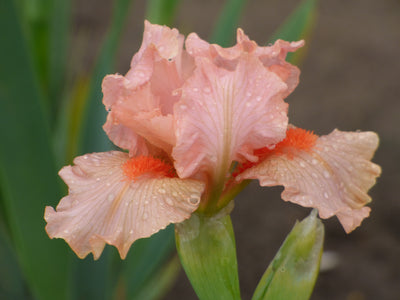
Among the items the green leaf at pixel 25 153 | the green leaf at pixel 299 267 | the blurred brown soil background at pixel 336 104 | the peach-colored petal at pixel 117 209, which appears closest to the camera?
the peach-colored petal at pixel 117 209

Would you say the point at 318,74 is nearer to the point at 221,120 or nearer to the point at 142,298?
the point at 142,298

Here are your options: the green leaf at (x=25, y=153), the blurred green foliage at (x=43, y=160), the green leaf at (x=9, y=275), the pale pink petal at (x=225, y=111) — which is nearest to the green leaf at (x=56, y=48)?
the blurred green foliage at (x=43, y=160)

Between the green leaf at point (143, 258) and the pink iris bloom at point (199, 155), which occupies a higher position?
the pink iris bloom at point (199, 155)

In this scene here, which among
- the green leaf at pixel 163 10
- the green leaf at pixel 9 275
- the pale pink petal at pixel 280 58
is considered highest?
the pale pink petal at pixel 280 58

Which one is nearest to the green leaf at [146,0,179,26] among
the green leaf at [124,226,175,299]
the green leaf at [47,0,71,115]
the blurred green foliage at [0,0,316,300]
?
the blurred green foliage at [0,0,316,300]

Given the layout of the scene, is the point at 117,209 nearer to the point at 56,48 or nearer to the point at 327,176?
the point at 327,176

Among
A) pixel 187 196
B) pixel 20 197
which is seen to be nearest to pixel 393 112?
pixel 20 197

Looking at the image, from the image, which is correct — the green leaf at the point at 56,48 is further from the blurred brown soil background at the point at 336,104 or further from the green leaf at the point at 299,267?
the green leaf at the point at 299,267
